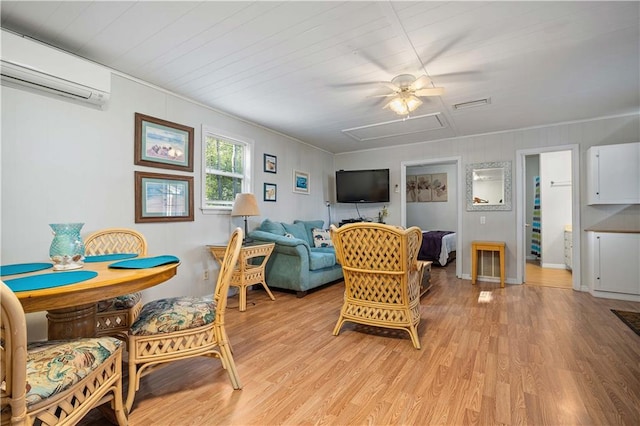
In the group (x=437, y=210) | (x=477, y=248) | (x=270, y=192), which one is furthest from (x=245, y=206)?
(x=437, y=210)

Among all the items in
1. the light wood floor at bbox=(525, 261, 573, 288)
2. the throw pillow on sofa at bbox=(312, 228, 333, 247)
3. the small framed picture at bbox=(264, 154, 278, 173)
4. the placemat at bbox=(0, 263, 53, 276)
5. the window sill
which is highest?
the small framed picture at bbox=(264, 154, 278, 173)

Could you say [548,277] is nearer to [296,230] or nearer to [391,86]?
[296,230]

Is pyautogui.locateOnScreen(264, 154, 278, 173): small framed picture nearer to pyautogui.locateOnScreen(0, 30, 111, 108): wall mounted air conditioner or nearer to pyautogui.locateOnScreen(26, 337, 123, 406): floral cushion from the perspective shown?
pyautogui.locateOnScreen(0, 30, 111, 108): wall mounted air conditioner

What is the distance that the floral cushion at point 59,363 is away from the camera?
1.02 meters

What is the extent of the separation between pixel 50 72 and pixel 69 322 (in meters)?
1.85

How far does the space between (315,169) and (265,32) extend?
3.67 m

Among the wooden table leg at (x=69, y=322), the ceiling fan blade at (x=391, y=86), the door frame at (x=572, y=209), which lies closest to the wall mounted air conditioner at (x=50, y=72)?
the wooden table leg at (x=69, y=322)

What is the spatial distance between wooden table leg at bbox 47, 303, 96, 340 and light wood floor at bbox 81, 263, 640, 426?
0.45 m

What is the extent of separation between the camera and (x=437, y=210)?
779cm

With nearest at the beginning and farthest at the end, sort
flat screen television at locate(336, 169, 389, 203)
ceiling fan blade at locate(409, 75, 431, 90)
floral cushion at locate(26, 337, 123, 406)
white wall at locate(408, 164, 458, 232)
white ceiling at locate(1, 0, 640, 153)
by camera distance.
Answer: floral cushion at locate(26, 337, 123, 406) → white ceiling at locate(1, 0, 640, 153) → ceiling fan blade at locate(409, 75, 431, 90) → flat screen television at locate(336, 169, 389, 203) → white wall at locate(408, 164, 458, 232)

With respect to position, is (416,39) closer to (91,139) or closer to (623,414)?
(623,414)

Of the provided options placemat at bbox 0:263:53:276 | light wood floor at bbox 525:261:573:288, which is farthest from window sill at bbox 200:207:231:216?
light wood floor at bbox 525:261:573:288

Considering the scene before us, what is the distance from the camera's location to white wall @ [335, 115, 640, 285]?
4.03 meters

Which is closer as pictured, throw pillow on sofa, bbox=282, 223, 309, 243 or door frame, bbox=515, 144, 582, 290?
door frame, bbox=515, 144, 582, 290
